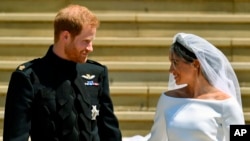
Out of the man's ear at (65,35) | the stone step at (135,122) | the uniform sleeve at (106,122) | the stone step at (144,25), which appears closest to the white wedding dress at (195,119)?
the uniform sleeve at (106,122)

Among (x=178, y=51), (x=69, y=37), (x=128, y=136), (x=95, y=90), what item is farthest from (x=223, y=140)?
(x=128, y=136)

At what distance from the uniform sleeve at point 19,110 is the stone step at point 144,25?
376cm

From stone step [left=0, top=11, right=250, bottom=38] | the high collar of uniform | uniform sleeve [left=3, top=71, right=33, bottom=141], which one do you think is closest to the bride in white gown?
the high collar of uniform

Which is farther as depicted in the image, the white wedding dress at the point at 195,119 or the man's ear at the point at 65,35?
the white wedding dress at the point at 195,119

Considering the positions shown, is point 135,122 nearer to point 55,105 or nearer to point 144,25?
point 144,25

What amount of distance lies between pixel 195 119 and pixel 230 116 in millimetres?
181

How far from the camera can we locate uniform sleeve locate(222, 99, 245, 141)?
10.5 feet

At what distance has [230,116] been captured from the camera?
322cm

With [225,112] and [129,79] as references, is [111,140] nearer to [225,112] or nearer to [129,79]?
[225,112]

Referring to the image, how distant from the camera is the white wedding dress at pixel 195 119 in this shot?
3238mm

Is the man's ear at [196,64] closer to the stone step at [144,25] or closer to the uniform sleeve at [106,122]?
the uniform sleeve at [106,122]

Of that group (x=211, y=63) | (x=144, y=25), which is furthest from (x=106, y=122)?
(x=144, y=25)

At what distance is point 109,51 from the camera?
6480mm

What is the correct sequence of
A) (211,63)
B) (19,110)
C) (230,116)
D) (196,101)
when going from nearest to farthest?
(19,110), (230,116), (196,101), (211,63)
